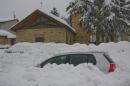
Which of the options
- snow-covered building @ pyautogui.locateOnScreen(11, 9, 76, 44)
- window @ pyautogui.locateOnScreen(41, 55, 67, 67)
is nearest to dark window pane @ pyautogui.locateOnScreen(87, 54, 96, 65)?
window @ pyautogui.locateOnScreen(41, 55, 67, 67)

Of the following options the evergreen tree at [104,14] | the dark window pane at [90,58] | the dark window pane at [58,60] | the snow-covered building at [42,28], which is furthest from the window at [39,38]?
the dark window pane at [90,58]

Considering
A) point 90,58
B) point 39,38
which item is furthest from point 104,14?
point 90,58

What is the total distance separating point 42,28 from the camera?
34.5m

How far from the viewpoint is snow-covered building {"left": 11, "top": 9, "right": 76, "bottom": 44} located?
33969 mm

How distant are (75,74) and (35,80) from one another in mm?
1298

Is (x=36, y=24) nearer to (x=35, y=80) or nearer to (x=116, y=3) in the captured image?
(x=116, y=3)

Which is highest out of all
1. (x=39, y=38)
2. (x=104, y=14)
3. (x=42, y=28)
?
(x=104, y=14)

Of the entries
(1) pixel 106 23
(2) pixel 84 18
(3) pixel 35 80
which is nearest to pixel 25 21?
(2) pixel 84 18

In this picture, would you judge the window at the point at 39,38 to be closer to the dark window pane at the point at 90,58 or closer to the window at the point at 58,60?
the window at the point at 58,60

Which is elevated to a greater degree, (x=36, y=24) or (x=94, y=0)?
(x=94, y=0)

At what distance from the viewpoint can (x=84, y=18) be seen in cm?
3625

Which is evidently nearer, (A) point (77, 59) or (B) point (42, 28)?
(A) point (77, 59)

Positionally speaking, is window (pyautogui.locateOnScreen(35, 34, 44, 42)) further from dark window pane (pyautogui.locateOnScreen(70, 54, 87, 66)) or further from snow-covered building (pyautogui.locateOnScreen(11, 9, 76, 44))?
dark window pane (pyautogui.locateOnScreen(70, 54, 87, 66))

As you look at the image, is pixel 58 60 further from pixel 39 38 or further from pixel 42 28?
pixel 39 38
